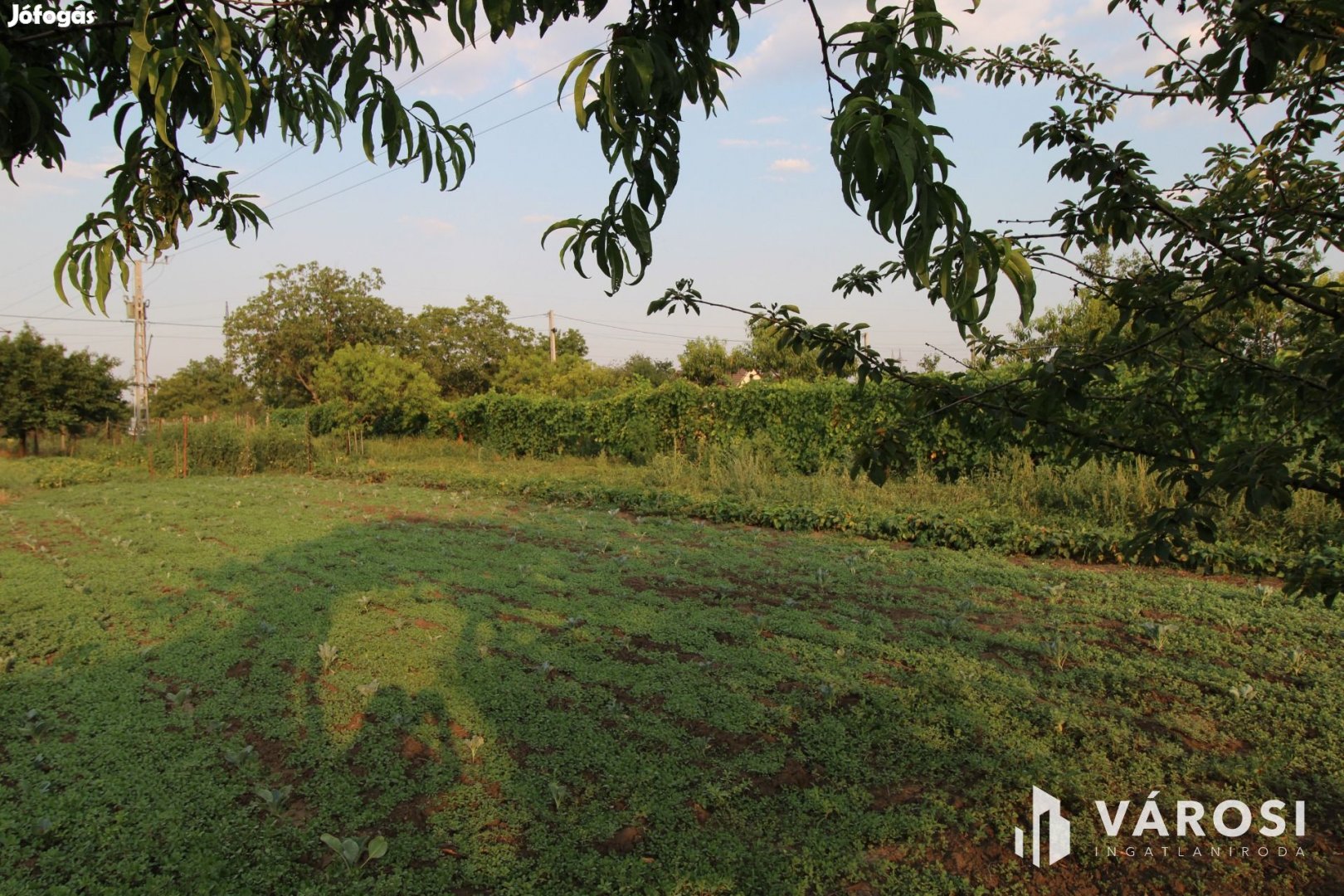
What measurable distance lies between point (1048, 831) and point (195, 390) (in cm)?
6860

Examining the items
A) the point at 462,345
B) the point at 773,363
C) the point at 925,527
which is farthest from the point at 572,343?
the point at 925,527

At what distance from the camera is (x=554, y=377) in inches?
1449

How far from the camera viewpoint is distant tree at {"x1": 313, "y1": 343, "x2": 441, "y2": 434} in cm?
2408

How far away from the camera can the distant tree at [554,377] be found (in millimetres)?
36094

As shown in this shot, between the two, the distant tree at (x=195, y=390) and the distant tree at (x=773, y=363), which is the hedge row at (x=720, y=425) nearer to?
Answer: the distant tree at (x=773, y=363)

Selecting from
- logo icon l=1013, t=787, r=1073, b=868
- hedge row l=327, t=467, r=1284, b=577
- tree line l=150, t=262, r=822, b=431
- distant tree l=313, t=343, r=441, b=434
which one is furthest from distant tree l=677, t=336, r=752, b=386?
logo icon l=1013, t=787, r=1073, b=868

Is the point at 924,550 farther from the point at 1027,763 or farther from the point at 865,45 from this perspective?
the point at 865,45

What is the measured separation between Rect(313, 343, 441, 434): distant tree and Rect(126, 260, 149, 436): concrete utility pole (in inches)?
224

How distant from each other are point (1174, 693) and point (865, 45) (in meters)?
3.69

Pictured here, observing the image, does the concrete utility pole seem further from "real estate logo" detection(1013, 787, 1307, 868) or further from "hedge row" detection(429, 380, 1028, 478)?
"real estate logo" detection(1013, 787, 1307, 868)

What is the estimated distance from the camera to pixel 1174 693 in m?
3.65

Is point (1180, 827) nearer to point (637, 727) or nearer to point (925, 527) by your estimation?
point (637, 727)

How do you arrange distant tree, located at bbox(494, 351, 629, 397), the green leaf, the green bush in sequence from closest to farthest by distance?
the green leaf, the green bush, distant tree, located at bbox(494, 351, 629, 397)

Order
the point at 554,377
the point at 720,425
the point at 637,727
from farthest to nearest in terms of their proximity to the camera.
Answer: the point at 554,377
the point at 720,425
the point at 637,727
